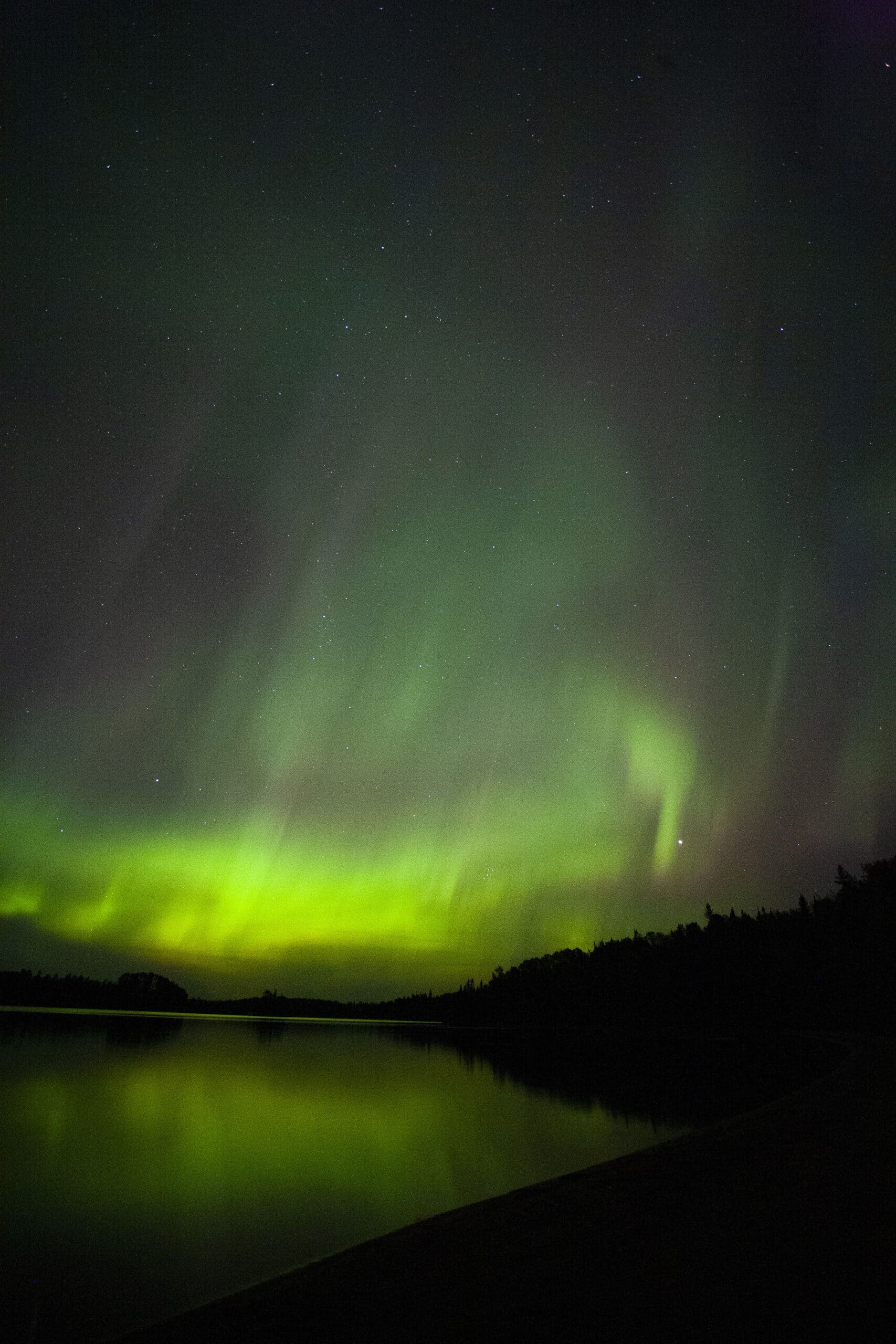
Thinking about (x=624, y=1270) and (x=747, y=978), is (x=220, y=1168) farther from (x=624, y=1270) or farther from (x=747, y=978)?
(x=747, y=978)

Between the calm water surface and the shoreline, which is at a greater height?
the shoreline

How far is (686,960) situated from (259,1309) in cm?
11989

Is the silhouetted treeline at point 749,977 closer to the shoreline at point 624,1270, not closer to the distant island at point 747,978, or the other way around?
the distant island at point 747,978

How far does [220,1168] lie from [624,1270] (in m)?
14.6

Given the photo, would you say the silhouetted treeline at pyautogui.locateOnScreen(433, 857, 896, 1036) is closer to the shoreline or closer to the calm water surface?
the calm water surface

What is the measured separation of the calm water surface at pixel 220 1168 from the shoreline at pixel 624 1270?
345 cm

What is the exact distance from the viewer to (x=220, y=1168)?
16688 mm

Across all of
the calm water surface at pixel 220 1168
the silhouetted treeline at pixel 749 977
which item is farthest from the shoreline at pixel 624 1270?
the silhouetted treeline at pixel 749 977

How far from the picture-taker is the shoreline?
486 cm

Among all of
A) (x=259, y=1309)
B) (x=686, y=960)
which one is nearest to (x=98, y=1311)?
(x=259, y=1309)

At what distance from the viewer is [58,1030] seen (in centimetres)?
8200

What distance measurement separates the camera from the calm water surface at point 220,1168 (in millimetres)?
9508

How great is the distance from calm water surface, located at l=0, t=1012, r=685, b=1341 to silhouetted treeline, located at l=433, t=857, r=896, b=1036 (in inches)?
1688

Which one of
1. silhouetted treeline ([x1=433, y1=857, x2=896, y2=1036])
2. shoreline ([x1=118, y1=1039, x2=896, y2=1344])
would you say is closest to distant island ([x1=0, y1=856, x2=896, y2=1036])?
silhouetted treeline ([x1=433, y1=857, x2=896, y2=1036])
